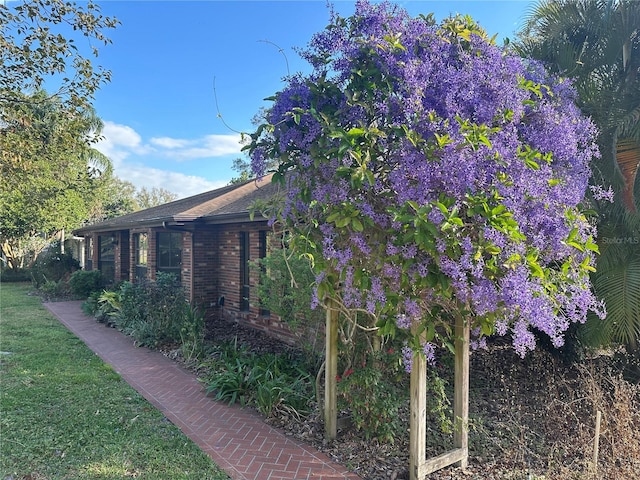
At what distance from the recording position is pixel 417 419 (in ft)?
12.1

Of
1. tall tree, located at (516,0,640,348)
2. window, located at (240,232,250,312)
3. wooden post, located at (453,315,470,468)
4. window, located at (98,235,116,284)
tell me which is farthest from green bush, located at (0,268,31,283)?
tall tree, located at (516,0,640,348)

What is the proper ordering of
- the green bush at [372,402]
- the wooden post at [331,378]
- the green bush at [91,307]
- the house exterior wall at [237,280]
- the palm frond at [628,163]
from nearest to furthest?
the green bush at [372,402] < the wooden post at [331,378] < the palm frond at [628,163] < the house exterior wall at [237,280] < the green bush at [91,307]

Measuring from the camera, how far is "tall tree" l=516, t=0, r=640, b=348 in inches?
198

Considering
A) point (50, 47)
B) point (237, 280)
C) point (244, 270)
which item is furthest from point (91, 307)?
point (50, 47)

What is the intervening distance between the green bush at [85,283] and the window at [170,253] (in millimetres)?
5415

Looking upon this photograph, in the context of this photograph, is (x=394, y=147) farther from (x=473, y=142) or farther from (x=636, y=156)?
(x=636, y=156)

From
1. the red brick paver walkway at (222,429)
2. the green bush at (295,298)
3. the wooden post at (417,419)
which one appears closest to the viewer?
the wooden post at (417,419)

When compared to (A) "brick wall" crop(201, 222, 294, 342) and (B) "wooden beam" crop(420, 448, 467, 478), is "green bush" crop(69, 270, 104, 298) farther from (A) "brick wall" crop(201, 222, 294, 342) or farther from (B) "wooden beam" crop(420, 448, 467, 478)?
(B) "wooden beam" crop(420, 448, 467, 478)

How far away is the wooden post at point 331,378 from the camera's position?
4.64 meters

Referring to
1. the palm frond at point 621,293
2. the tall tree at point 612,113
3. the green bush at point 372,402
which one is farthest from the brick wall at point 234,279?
the tall tree at point 612,113

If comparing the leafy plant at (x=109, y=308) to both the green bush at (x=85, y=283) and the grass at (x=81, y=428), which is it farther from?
the green bush at (x=85, y=283)

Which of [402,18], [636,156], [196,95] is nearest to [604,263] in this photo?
[636,156]

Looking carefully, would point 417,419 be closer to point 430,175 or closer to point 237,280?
point 430,175

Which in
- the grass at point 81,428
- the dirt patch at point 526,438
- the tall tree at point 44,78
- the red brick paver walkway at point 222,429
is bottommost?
the red brick paver walkway at point 222,429
